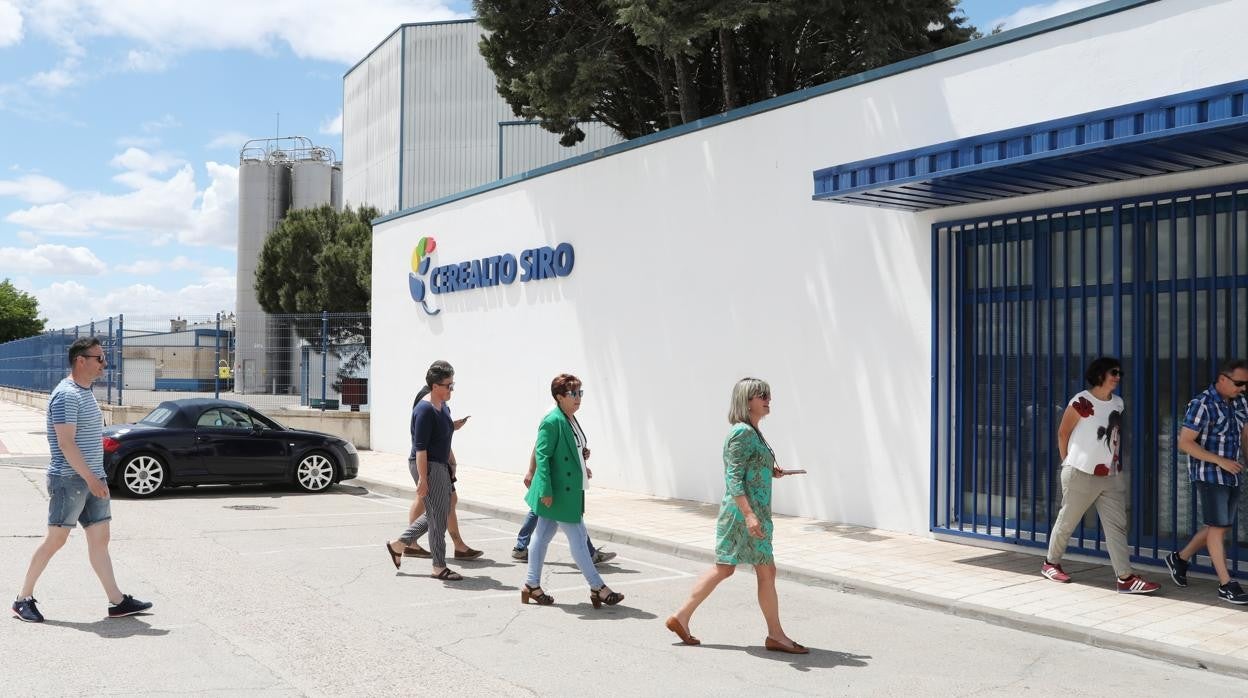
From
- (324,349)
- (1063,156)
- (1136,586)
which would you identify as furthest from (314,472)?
(1063,156)

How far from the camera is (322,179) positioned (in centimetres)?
6156

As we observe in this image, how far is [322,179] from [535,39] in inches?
1773

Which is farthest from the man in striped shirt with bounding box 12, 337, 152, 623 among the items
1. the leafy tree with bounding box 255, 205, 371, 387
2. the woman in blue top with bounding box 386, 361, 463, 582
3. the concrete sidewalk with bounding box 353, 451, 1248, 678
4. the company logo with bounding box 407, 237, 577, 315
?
the leafy tree with bounding box 255, 205, 371, 387

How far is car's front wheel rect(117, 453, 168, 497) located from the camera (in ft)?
44.4

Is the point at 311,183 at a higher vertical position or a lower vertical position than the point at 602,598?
higher

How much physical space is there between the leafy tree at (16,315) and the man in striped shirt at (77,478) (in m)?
103

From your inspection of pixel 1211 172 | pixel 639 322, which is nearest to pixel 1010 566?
pixel 1211 172

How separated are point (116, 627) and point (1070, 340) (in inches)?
308

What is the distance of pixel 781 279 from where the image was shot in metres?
11.9

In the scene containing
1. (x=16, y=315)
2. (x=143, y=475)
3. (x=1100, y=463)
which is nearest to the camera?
(x=1100, y=463)

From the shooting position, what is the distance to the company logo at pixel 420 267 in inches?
766

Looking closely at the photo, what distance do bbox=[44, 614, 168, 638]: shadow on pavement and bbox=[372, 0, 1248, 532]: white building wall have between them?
23.0 ft

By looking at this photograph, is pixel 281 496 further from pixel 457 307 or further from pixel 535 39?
pixel 535 39

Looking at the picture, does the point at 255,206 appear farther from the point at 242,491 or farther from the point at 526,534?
the point at 526,534
